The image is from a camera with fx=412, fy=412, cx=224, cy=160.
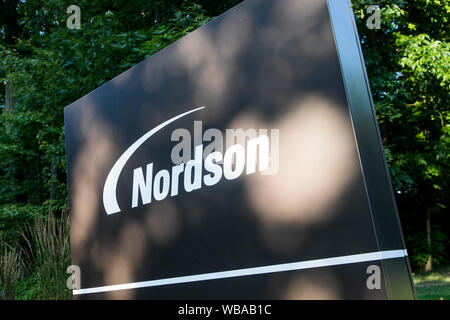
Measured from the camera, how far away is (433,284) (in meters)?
6.86

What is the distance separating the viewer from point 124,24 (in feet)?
21.0

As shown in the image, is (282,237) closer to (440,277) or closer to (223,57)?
(223,57)

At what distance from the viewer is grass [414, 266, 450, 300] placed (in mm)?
5559

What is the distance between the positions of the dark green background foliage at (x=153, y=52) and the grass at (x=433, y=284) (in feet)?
1.79

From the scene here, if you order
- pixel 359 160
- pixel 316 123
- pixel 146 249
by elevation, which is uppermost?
pixel 316 123

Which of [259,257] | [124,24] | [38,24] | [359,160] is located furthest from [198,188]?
[38,24]

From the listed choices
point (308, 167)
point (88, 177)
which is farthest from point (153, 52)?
point (308, 167)

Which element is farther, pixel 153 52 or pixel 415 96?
pixel 415 96

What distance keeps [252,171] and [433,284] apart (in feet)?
19.9

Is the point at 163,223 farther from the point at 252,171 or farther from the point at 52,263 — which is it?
the point at 52,263

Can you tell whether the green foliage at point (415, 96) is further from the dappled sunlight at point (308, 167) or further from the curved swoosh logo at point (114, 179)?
the dappled sunlight at point (308, 167)

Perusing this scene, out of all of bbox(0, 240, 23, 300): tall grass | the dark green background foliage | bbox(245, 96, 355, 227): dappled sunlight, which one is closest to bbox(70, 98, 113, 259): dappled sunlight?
bbox(245, 96, 355, 227): dappled sunlight

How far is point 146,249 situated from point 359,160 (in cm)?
157
